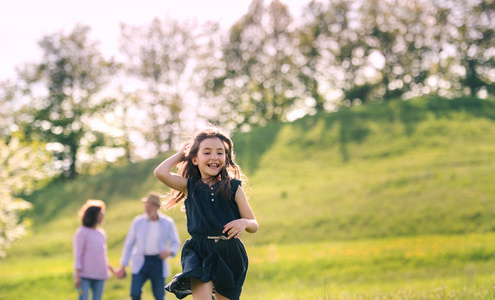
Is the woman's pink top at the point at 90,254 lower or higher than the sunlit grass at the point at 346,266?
higher

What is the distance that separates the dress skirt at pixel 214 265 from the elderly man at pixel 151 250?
15.1ft

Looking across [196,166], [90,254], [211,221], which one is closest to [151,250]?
[90,254]

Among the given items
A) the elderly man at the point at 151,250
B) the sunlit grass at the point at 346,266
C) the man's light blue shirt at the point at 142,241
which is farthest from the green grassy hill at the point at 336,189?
the elderly man at the point at 151,250

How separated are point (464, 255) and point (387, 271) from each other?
2.72 meters

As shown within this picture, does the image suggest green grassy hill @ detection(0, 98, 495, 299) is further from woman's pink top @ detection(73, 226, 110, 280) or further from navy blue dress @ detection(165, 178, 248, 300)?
navy blue dress @ detection(165, 178, 248, 300)

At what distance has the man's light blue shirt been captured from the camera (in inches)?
376

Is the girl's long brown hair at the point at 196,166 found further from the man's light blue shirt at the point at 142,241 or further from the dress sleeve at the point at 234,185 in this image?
the man's light blue shirt at the point at 142,241

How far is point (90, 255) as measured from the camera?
905 centimetres

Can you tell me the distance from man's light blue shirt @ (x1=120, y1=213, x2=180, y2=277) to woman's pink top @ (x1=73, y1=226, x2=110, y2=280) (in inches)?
20.1

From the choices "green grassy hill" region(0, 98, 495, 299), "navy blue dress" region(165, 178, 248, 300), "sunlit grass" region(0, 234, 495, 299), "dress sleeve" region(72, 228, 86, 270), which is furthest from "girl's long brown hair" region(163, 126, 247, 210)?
"sunlit grass" region(0, 234, 495, 299)

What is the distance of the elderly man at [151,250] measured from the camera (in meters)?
9.44

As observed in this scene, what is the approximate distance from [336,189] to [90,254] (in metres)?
22.2

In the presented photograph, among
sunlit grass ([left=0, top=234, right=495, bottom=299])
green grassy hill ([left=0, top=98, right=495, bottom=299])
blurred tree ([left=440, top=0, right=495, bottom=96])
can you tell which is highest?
blurred tree ([left=440, top=0, right=495, bottom=96])

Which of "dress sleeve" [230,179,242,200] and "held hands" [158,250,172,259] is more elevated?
"dress sleeve" [230,179,242,200]
